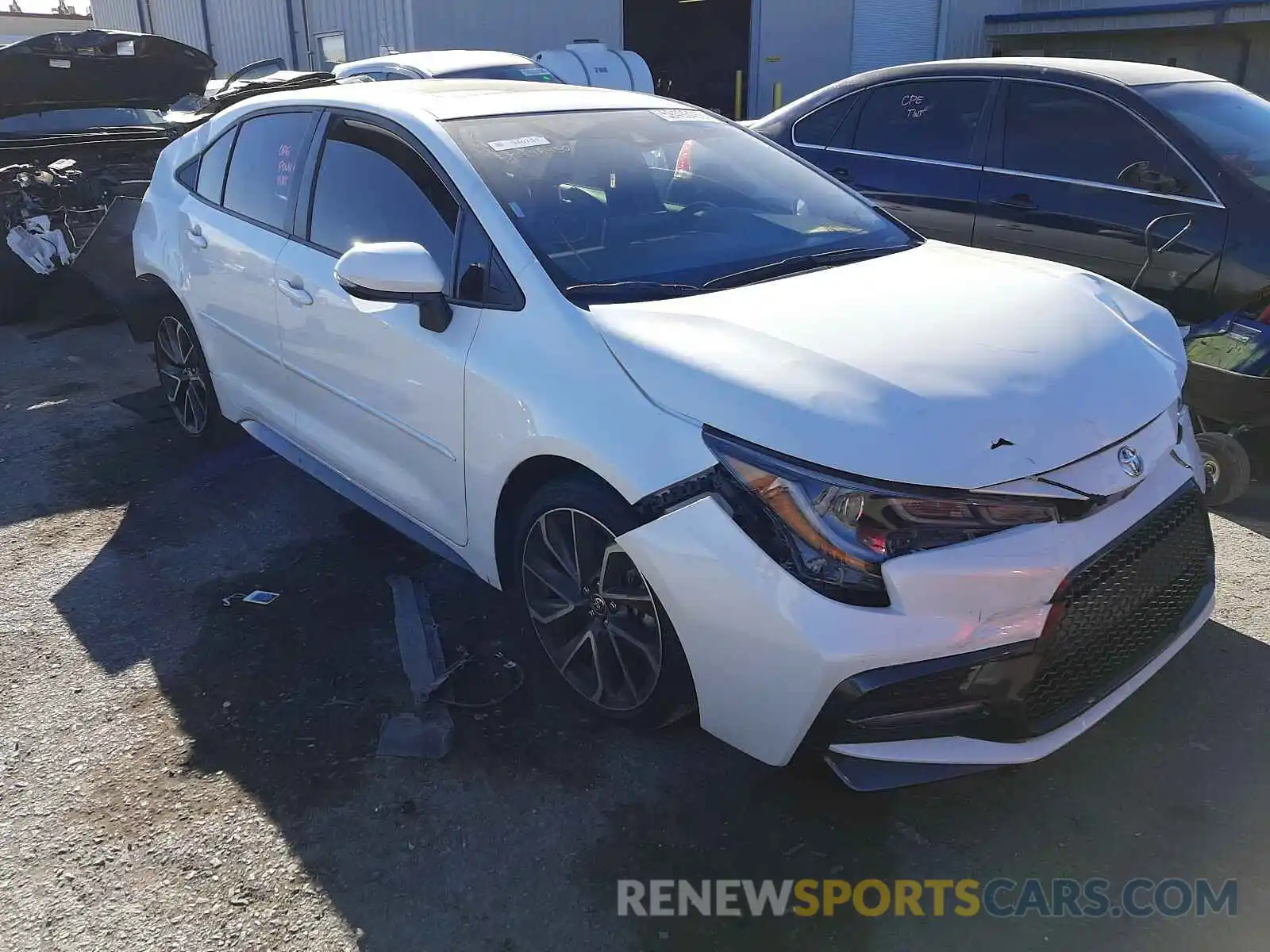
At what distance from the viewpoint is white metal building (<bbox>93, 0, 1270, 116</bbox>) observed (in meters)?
16.3

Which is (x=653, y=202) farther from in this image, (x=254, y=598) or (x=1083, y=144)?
(x=1083, y=144)

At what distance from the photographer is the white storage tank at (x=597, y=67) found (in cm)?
1380

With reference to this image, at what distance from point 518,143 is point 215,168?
6.11 feet

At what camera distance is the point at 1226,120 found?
16.4 ft

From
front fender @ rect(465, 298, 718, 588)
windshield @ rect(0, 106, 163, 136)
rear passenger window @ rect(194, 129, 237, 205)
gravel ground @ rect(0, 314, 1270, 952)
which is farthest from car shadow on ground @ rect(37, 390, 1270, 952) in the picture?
windshield @ rect(0, 106, 163, 136)

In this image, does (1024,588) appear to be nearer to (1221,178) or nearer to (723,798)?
(723,798)

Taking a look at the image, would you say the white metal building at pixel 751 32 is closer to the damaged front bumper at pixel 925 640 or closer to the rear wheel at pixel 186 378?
the rear wheel at pixel 186 378

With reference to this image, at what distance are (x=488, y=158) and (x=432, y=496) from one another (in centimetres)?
107

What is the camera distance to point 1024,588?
210 cm

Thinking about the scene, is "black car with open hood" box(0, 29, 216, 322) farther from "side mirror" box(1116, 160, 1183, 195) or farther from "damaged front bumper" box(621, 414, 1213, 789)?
"side mirror" box(1116, 160, 1183, 195)

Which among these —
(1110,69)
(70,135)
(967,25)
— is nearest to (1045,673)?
(1110,69)

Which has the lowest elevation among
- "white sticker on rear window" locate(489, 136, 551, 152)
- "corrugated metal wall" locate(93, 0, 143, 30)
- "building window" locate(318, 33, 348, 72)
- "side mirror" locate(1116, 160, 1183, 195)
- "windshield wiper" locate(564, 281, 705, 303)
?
"windshield wiper" locate(564, 281, 705, 303)

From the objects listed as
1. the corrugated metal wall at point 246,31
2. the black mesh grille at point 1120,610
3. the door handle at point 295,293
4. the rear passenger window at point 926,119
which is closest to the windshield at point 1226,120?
the rear passenger window at point 926,119

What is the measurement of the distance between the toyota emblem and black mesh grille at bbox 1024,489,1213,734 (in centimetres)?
13
